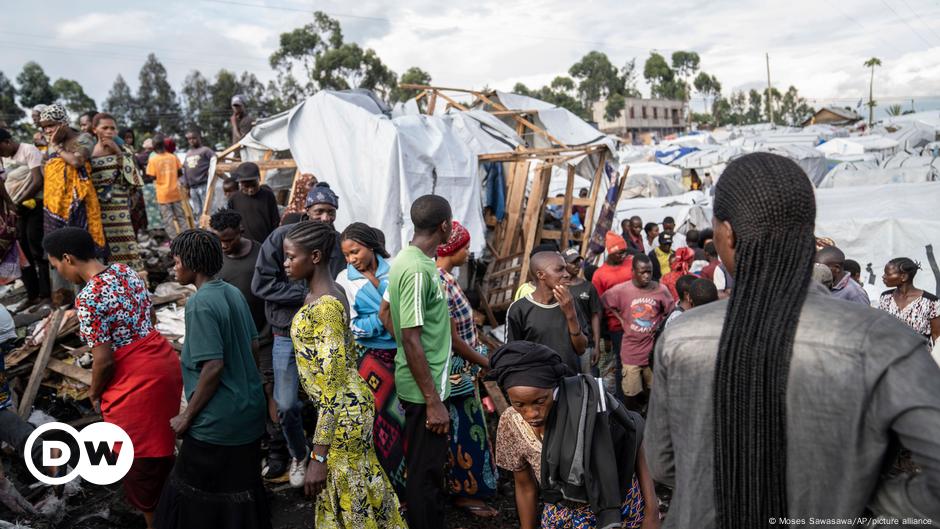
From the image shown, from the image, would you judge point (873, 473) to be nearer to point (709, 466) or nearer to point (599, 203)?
point (709, 466)

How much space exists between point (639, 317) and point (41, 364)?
16.4 feet

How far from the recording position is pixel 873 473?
1.36 meters

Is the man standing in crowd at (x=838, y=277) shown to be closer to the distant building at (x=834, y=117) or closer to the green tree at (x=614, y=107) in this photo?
the distant building at (x=834, y=117)

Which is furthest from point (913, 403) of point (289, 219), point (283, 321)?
point (289, 219)

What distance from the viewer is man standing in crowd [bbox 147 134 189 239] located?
28.1 feet

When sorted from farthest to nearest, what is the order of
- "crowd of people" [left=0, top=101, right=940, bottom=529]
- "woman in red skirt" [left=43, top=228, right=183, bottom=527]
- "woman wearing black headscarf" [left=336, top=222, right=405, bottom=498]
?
"woman wearing black headscarf" [left=336, top=222, right=405, bottom=498] < "woman in red skirt" [left=43, top=228, right=183, bottom=527] < "crowd of people" [left=0, top=101, right=940, bottom=529]

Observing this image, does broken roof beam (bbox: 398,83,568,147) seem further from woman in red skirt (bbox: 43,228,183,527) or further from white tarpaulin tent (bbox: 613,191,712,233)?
woman in red skirt (bbox: 43,228,183,527)

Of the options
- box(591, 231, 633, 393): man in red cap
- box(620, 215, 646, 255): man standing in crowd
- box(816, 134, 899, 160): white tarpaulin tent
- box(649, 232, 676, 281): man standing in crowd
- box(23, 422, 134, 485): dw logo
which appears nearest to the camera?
box(23, 422, 134, 485): dw logo

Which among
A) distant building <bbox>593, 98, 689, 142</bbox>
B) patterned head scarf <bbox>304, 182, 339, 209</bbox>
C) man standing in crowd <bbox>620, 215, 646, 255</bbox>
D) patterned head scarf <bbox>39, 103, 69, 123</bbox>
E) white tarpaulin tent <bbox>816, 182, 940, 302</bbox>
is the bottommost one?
white tarpaulin tent <bbox>816, 182, 940, 302</bbox>

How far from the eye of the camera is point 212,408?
320 cm

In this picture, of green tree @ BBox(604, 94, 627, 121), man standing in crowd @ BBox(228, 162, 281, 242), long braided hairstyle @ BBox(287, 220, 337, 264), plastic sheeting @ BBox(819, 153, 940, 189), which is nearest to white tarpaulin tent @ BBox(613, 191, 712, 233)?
plastic sheeting @ BBox(819, 153, 940, 189)

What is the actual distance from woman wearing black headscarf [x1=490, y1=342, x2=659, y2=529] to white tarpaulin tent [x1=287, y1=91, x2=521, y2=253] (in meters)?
4.55

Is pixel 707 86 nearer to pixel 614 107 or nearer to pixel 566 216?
pixel 614 107

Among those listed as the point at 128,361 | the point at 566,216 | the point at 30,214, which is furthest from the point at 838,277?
the point at 30,214
